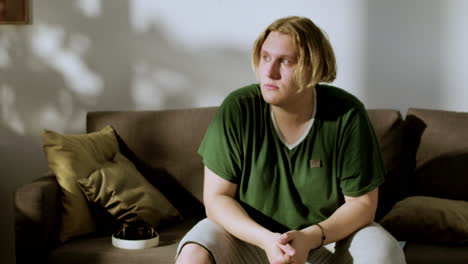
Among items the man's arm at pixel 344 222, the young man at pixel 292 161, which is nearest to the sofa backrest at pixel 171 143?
the young man at pixel 292 161

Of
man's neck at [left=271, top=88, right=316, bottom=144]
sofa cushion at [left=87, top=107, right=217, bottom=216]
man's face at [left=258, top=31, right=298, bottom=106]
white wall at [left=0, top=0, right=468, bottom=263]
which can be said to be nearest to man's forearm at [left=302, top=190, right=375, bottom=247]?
man's neck at [left=271, top=88, right=316, bottom=144]

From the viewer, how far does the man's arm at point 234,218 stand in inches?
77.4

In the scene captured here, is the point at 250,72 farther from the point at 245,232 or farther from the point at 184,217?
the point at 245,232

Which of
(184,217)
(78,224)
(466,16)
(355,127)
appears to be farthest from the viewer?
(466,16)

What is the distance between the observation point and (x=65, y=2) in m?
3.21

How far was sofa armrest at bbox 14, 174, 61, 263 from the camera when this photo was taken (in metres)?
2.37

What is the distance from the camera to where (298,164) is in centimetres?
216

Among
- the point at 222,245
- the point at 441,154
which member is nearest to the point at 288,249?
the point at 222,245

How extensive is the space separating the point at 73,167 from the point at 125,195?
0.23 m

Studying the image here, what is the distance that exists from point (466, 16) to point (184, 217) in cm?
159

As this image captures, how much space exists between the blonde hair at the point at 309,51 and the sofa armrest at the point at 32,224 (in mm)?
1009

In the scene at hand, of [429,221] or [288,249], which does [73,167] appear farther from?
[429,221]

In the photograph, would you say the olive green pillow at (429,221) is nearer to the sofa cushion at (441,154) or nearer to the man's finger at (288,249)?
the sofa cushion at (441,154)

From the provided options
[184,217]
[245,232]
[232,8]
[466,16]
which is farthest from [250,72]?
[245,232]
